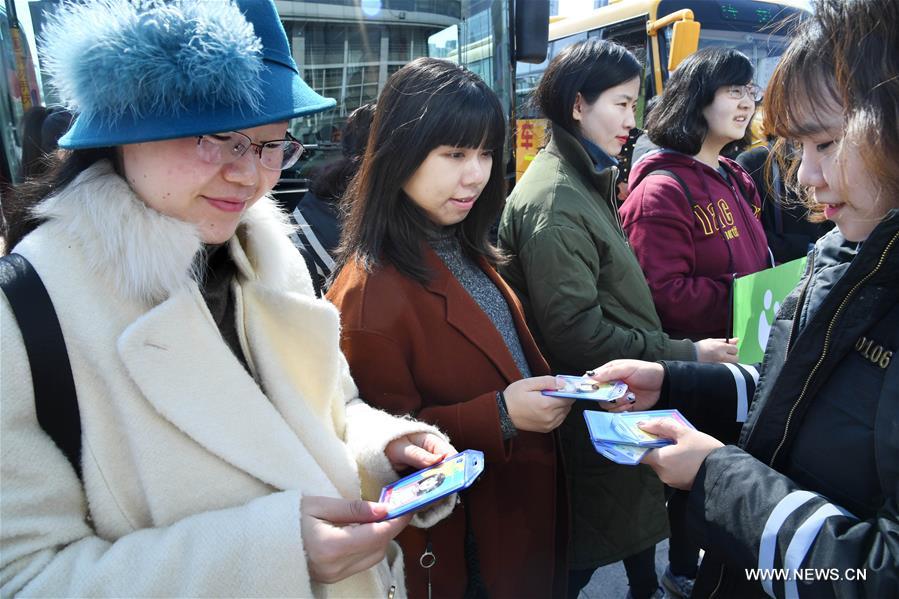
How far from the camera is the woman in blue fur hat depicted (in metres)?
0.90

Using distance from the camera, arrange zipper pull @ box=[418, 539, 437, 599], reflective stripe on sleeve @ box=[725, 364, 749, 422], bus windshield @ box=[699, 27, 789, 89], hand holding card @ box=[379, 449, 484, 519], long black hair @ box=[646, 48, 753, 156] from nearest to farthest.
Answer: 1. hand holding card @ box=[379, 449, 484, 519]
2. zipper pull @ box=[418, 539, 437, 599]
3. reflective stripe on sleeve @ box=[725, 364, 749, 422]
4. long black hair @ box=[646, 48, 753, 156]
5. bus windshield @ box=[699, 27, 789, 89]

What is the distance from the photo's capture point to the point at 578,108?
2.43m

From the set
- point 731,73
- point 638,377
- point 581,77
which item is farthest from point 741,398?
point 731,73

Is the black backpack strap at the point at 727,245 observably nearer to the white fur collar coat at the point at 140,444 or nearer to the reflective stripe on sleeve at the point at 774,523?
the reflective stripe on sleeve at the point at 774,523

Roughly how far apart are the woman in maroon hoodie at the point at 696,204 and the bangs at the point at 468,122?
3.36 ft

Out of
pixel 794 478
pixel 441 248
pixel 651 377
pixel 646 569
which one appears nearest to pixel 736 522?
pixel 794 478

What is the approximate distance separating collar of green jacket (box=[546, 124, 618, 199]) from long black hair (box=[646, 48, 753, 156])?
0.62m

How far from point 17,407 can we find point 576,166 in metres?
1.89

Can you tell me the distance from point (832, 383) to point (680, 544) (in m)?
1.74

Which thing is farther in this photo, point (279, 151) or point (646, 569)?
point (646, 569)

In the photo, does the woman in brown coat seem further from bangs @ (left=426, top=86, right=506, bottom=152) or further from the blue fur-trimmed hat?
the blue fur-trimmed hat

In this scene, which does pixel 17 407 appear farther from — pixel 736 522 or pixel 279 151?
pixel 736 522

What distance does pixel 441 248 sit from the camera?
1848 millimetres

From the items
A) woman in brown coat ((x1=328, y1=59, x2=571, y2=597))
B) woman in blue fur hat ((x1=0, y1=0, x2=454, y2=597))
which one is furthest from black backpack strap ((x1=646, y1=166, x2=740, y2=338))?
woman in blue fur hat ((x1=0, y1=0, x2=454, y2=597))
